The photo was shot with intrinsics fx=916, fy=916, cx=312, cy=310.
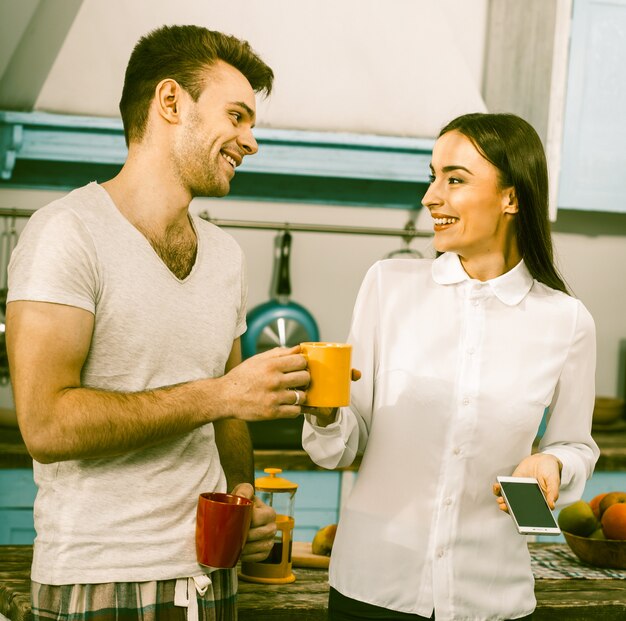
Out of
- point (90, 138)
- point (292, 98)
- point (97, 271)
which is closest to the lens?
point (97, 271)

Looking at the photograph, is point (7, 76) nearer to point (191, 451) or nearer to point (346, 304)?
point (346, 304)

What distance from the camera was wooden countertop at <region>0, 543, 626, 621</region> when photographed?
1562mm

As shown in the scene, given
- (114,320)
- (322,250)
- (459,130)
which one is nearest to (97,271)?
(114,320)

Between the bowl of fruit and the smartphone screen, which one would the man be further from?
the bowl of fruit

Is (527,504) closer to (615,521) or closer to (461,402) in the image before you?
(461,402)

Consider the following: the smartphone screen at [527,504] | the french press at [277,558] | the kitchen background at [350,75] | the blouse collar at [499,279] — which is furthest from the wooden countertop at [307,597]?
the kitchen background at [350,75]

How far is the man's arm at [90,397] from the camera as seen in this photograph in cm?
115

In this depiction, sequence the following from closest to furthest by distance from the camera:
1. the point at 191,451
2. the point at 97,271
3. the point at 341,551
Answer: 1. the point at 97,271
2. the point at 191,451
3. the point at 341,551

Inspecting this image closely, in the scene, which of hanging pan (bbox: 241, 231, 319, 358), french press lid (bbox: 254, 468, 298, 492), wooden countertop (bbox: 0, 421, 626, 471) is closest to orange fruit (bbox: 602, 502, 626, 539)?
french press lid (bbox: 254, 468, 298, 492)

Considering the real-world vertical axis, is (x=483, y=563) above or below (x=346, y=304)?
below

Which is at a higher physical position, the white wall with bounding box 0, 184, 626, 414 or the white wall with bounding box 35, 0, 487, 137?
the white wall with bounding box 35, 0, 487, 137

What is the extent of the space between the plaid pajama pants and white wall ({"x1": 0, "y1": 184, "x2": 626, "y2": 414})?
2.08 metres

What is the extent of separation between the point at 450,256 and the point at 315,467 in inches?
58.4

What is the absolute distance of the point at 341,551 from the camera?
1432 millimetres
